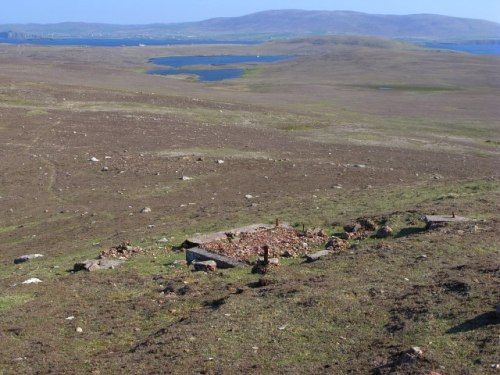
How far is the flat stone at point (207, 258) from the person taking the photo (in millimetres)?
14336

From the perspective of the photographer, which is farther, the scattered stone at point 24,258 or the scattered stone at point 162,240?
the scattered stone at point 162,240

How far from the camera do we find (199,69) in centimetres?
11531

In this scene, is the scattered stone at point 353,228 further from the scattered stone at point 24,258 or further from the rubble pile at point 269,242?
the scattered stone at point 24,258

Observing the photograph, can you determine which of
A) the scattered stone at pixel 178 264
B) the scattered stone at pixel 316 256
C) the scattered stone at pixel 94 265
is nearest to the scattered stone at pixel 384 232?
the scattered stone at pixel 316 256

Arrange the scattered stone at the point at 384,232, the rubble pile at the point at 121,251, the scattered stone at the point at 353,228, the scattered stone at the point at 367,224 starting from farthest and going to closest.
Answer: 1. the scattered stone at the point at 367,224
2. the scattered stone at the point at 353,228
3. the scattered stone at the point at 384,232
4. the rubble pile at the point at 121,251

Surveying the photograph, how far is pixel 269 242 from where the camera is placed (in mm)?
16062

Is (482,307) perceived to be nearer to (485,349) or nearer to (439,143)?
(485,349)

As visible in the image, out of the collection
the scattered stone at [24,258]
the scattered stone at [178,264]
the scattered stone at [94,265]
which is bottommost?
the scattered stone at [24,258]

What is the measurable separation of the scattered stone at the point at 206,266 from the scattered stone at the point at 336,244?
2.74 m

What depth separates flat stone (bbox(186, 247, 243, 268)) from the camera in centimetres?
1434

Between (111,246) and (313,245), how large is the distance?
16.3 ft

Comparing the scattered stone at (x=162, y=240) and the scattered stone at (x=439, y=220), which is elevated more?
the scattered stone at (x=439, y=220)

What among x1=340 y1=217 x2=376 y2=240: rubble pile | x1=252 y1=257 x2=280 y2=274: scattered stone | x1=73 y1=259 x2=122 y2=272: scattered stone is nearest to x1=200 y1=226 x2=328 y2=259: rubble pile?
x1=340 y1=217 x2=376 y2=240: rubble pile

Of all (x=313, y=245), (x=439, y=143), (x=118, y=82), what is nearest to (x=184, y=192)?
(x=313, y=245)
